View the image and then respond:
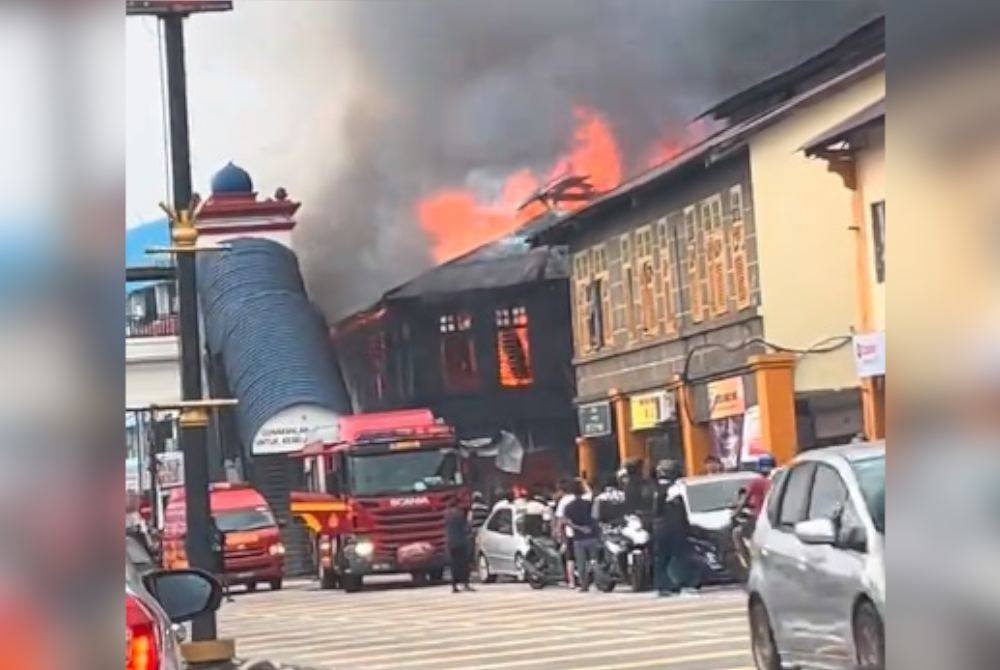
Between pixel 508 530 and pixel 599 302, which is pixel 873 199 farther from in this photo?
pixel 508 530

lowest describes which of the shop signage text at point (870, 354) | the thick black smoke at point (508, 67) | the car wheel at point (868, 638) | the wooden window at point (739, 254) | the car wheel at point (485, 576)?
the car wheel at point (868, 638)

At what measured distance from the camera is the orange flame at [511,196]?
2.83 metres

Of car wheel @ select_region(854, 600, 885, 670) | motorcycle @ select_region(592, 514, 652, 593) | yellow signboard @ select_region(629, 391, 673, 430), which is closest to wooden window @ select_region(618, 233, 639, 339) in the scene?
yellow signboard @ select_region(629, 391, 673, 430)

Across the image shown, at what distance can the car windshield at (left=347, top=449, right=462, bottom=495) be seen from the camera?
2820mm

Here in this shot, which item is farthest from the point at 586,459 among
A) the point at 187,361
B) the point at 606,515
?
the point at 187,361

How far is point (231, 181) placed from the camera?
282 centimetres

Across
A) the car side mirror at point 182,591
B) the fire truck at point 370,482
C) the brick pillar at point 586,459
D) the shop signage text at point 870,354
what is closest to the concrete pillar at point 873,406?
the shop signage text at point 870,354

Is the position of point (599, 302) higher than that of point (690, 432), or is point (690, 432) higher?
point (599, 302)

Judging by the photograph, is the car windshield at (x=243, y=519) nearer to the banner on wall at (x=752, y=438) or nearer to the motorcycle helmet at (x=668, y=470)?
the motorcycle helmet at (x=668, y=470)

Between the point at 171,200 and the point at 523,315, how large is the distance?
0.61 metres

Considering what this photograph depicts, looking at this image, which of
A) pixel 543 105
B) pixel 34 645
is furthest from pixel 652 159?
pixel 34 645

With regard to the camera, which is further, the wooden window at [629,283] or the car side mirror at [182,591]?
the wooden window at [629,283]

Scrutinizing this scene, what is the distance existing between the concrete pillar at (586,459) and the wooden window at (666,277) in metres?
0.23

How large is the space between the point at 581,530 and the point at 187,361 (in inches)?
27.7
